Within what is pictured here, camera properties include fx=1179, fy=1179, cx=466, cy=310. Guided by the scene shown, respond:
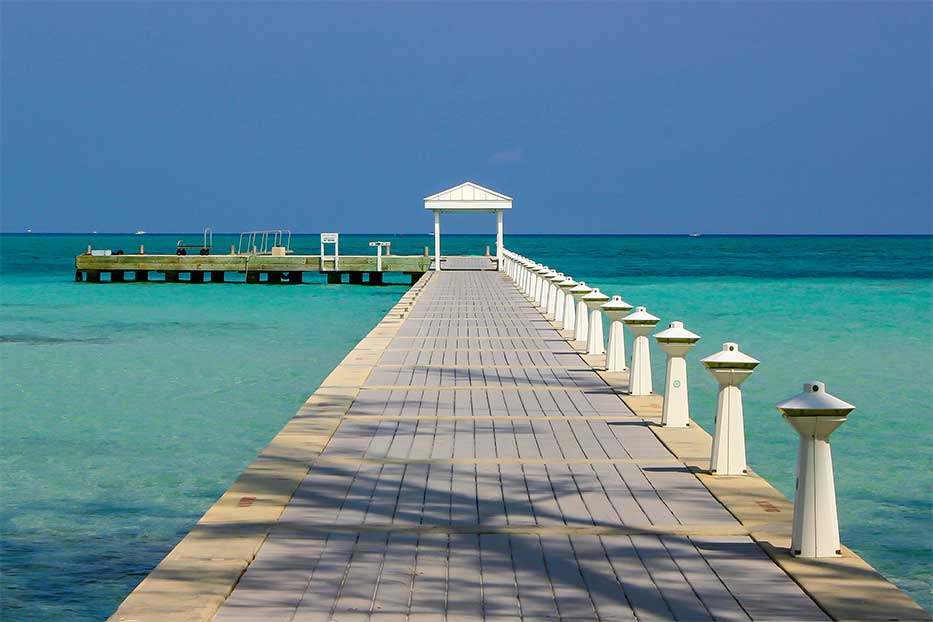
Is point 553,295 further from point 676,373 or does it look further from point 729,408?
point 729,408

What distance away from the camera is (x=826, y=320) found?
43500 mm

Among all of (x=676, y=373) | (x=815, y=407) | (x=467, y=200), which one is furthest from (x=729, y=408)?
(x=467, y=200)

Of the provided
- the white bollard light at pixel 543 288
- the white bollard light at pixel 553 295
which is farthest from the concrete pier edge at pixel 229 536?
the white bollard light at pixel 543 288

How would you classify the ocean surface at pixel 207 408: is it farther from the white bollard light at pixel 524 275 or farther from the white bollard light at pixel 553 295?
the white bollard light at pixel 524 275

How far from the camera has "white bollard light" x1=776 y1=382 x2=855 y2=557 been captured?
6.61m

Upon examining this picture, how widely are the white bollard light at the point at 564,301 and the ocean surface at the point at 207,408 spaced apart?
2.48 meters

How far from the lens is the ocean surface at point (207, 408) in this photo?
10.8 meters

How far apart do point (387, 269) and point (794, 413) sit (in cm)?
5487

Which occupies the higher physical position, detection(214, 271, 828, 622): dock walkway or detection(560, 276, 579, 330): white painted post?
detection(560, 276, 579, 330): white painted post

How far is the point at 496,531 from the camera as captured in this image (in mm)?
7422

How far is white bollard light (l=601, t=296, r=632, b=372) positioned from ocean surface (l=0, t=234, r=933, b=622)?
2.29 meters

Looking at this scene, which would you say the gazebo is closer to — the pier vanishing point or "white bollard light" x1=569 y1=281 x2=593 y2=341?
"white bollard light" x1=569 y1=281 x2=593 y2=341

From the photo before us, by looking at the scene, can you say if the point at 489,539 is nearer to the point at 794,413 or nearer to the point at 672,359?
the point at 794,413

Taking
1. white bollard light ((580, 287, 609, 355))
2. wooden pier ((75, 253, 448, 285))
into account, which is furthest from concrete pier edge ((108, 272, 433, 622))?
wooden pier ((75, 253, 448, 285))
